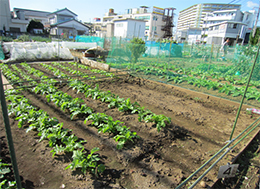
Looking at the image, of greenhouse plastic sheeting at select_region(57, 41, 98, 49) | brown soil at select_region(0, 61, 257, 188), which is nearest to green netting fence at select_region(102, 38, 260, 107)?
brown soil at select_region(0, 61, 257, 188)

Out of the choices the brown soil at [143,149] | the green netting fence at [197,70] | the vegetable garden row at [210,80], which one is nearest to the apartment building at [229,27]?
the green netting fence at [197,70]

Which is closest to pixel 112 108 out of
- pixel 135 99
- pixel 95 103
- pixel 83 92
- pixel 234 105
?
pixel 95 103

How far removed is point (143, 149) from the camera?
3434mm

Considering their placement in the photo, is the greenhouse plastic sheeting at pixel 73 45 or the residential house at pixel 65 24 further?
the residential house at pixel 65 24

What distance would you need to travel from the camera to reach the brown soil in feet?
8.87

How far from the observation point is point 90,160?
287 cm

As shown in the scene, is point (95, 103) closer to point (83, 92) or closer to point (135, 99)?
point (83, 92)

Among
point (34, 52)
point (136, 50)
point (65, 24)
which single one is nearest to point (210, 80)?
point (136, 50)

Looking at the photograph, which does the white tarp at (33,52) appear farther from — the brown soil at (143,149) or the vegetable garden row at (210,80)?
the brown soil at (143,149)

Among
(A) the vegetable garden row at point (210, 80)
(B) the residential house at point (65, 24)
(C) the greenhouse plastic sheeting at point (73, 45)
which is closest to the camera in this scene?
(A) the vegetable garden row at point (210, 80)

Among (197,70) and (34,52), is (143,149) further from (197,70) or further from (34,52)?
(34,52)

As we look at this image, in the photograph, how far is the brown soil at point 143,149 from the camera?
8.87 feet

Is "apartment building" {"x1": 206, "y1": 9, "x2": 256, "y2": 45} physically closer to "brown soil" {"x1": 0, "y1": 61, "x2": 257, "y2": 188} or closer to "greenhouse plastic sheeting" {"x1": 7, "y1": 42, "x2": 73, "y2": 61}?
"greenhouse plastic sheeting" {"x1": 7, "y1": 42, "x2": 73, "y2": 61}

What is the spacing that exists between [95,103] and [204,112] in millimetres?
3900
